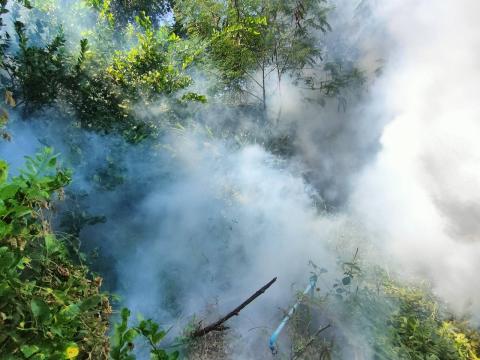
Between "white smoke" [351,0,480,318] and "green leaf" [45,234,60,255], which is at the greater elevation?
"white smoke" [351,0,480,318]

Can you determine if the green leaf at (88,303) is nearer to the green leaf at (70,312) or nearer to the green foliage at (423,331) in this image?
the green leaf at (70,312)

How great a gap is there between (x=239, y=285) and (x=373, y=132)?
5643 mm

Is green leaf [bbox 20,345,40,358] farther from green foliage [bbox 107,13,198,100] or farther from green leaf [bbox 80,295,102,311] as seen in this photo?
green foliage [bbox 107,13,198,100]

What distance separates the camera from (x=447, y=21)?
7465 mm

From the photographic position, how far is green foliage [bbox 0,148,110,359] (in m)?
1.05

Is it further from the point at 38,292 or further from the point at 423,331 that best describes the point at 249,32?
the point at 38,292

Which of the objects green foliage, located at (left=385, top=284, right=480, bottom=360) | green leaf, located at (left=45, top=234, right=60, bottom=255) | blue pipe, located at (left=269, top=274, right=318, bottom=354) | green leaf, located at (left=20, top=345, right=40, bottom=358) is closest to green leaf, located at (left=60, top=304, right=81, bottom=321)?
green leaf, located at (left=20, top=345, right=40, bottom=358)

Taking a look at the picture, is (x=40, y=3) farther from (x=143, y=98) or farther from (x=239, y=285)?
(x=239, y=285)

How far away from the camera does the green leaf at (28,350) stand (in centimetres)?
100

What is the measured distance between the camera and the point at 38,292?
124 centimetres

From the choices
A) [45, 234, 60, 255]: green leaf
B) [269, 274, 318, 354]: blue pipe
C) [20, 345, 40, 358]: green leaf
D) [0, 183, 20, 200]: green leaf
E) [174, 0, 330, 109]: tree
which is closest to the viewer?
[20, 345, 40, 358]: green leaf

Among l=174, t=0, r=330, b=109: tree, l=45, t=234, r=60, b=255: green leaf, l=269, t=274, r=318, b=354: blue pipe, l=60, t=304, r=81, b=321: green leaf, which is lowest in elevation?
l=60, t=304, r=81, b=321: green leaf

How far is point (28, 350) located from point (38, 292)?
0.27 m

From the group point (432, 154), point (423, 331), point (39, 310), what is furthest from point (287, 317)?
point (432, 154)
